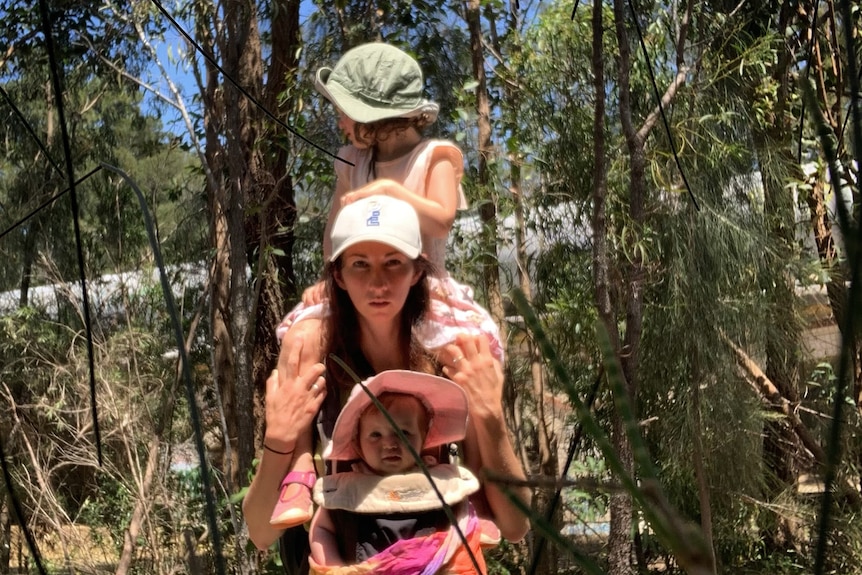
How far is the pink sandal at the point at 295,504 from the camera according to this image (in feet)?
4.34

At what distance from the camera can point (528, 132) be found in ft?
11.4

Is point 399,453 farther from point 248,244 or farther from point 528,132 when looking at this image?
point 248,244

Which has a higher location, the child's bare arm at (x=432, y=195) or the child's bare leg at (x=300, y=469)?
the child's bare arm at (x=432, y=195)

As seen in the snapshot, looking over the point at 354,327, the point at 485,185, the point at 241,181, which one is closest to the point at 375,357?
the point at 354,327

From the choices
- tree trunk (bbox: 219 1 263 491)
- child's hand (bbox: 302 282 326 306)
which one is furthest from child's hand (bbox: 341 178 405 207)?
tree trunk (bbox: 219 1 263 491)

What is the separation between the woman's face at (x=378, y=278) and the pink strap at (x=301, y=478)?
227 millimetres

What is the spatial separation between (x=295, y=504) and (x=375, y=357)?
0.23 m

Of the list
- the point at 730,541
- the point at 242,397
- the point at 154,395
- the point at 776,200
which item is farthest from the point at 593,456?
the point at 154,395

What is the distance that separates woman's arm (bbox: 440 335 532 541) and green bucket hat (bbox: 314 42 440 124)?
0.41 m

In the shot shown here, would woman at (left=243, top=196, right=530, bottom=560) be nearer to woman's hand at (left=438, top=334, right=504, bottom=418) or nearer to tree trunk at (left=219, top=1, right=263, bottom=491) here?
woman's hand at (left=438, top=334, right=504, bottom=418)

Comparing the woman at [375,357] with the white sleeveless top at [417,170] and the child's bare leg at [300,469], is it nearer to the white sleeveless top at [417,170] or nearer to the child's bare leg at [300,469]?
the child's bare leg at [300,469]

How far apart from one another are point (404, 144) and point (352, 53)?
0.18 metres

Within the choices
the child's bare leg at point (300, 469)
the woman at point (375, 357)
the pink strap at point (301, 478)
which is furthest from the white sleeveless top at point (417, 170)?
the pink strap at point (301, 478)

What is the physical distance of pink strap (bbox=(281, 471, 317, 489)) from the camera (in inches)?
53.4
